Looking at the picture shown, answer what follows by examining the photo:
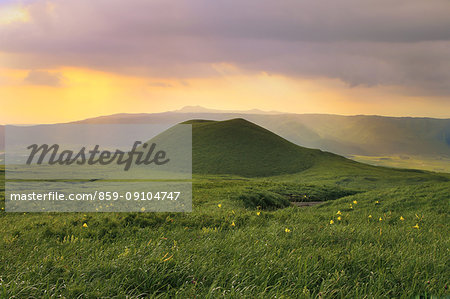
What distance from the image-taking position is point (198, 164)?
243 ft

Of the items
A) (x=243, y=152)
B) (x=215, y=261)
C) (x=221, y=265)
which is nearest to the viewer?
(x=221, y=265)

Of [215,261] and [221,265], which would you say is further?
[215,261]

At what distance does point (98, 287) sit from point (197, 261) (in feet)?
5.05

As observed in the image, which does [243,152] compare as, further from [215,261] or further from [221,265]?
[221,265]

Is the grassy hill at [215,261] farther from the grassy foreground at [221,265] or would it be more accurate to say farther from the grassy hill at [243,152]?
the grassy hill at [243,152]

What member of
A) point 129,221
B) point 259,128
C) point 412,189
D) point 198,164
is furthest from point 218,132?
point 129,221

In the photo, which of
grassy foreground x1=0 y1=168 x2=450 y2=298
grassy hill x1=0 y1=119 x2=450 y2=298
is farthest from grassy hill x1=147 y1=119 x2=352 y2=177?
grassy foreground x1=0 y1=168 x2=450 y2=298

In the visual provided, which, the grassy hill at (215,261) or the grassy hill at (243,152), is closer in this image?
the grassy hill at (215,261)

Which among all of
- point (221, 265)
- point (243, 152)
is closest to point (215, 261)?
point (221, 265)

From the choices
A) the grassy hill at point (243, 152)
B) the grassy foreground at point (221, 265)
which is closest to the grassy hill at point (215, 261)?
the grassy foreground at point (221, 265)

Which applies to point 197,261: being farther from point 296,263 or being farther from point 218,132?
point 218,132

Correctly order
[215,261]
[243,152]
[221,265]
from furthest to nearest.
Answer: [243,152], [215,261], [221,265]

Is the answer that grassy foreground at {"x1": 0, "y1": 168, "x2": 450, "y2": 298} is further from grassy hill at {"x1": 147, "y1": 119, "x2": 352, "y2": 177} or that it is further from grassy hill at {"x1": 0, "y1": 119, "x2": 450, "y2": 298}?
grassy hill at {"x1": 147, "y1": 119, "x2": 352, "y2": 177}

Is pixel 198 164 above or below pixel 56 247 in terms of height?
below
